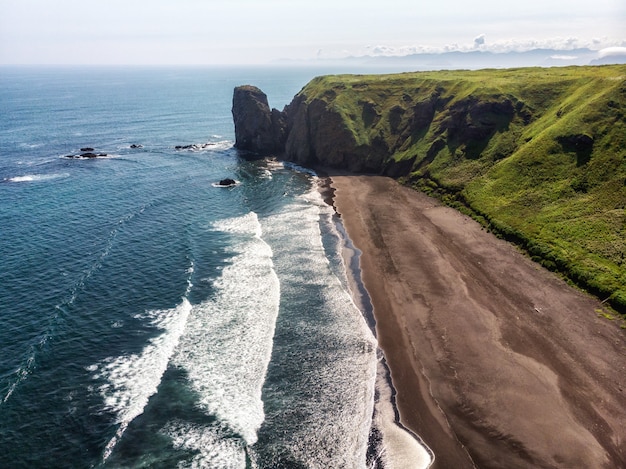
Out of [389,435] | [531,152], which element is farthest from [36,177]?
[531,152]

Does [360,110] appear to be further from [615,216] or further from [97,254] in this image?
[97,254]

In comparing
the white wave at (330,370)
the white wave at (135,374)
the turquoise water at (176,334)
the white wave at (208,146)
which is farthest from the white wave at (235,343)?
the white wave at (208,146)

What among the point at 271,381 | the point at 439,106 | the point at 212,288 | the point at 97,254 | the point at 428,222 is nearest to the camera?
the point at 271,381

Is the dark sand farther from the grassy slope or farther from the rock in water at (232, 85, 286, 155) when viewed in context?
the rock in water at (232, 85, 286, 155)

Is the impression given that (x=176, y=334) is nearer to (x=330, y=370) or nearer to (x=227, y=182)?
(x=330, y=370)

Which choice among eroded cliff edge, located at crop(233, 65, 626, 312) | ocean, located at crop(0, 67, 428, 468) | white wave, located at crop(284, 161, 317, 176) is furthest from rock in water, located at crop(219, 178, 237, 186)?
eroded cliff edge, located at crop(233, 65, 626, 312)

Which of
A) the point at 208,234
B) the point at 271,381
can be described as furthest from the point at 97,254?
the point at 271,381
